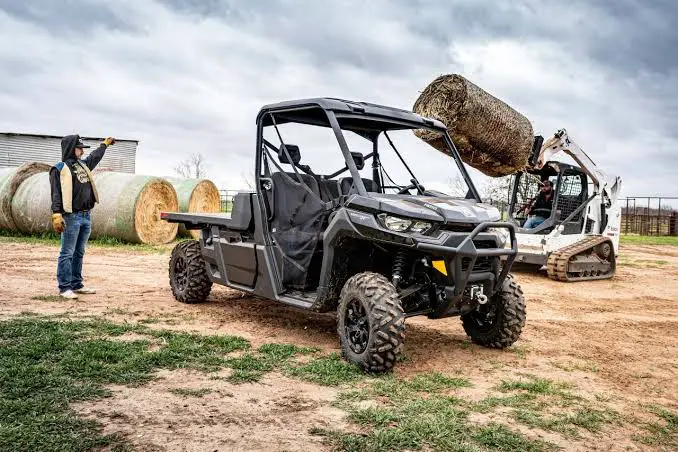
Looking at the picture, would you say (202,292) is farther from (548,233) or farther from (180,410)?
(548,233)

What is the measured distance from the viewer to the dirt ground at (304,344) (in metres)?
3.94

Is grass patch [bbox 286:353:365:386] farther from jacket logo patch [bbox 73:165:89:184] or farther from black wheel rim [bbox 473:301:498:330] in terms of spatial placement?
jacket logo patch [bbox 73:165:89:184]

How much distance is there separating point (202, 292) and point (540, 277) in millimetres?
7155

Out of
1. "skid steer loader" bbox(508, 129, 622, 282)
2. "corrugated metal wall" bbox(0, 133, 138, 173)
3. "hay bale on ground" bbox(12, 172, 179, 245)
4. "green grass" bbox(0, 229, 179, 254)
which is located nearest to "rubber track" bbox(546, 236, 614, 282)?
"skid steer loader" bbox(508, 129, 622, 282)

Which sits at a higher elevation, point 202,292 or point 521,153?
point 521,153

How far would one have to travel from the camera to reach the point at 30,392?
4.28m

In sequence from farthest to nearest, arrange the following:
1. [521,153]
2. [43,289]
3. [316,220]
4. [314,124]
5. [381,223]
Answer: [521,153] < [43,289] < [314,124] < [316,220] < [381,223]

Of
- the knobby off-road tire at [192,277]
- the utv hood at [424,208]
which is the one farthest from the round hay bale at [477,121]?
the utv hood at [424,208]

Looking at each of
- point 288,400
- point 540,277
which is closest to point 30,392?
point 288,400

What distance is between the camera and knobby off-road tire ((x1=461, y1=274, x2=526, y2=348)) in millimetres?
6109

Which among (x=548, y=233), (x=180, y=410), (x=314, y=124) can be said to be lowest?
(x=180, y=410)

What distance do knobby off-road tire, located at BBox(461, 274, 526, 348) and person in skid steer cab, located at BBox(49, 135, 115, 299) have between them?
Answer: 16.3 ft

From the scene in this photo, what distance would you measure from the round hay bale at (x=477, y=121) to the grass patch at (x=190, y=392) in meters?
6.49

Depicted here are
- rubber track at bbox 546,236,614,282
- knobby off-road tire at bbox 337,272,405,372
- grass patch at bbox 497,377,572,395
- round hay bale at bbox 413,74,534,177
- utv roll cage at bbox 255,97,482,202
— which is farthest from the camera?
rubber track at bbox 546,236,614,282
